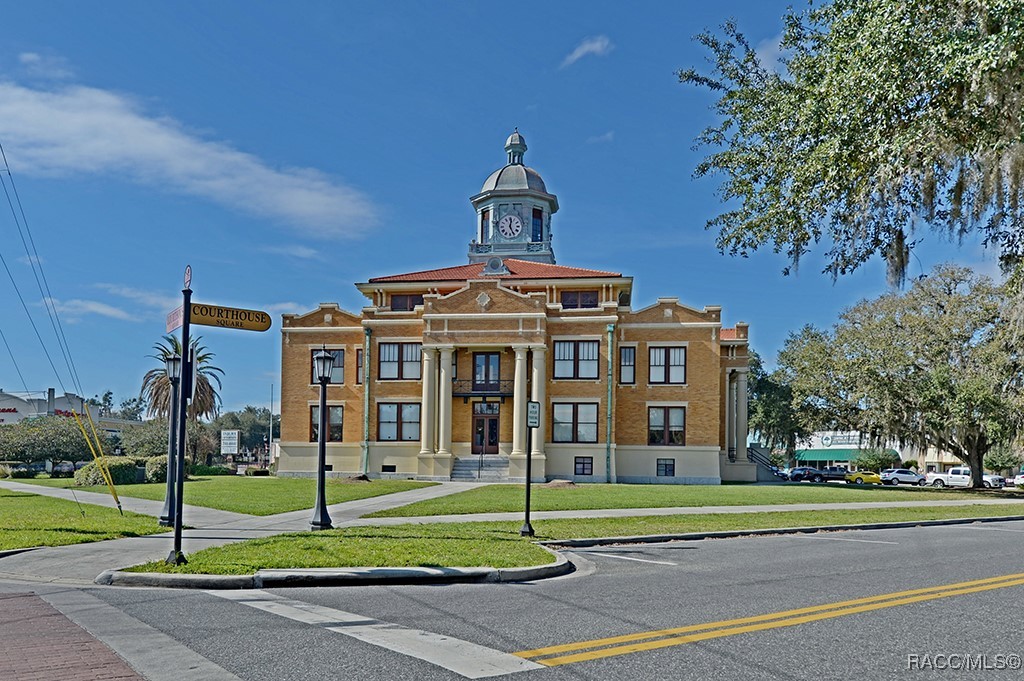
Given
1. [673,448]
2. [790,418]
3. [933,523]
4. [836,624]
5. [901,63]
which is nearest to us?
[836,624]

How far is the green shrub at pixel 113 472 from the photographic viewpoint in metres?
34.0

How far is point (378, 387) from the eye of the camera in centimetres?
4525

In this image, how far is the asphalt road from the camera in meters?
6.64

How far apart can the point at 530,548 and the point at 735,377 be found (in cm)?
3653

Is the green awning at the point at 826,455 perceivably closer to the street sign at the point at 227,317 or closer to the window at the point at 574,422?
the window at the point at 574,422

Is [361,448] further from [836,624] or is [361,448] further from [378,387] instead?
[836,624]

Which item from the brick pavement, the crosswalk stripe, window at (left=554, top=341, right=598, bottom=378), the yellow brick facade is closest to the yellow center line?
the crosswalk stripe

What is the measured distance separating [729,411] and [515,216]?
17345mm

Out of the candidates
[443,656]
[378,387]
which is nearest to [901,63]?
[443,656]

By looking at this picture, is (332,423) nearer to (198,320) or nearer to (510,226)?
(510,226)

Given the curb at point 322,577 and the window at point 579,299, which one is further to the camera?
the window at point 579,299

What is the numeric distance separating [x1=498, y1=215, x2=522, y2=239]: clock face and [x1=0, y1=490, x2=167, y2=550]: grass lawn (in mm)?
34686

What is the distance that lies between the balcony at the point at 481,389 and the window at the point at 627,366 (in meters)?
5.37

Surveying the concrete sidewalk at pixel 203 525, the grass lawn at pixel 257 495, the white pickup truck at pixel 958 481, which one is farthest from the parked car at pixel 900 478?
the grass lawn at pixel 257 495
